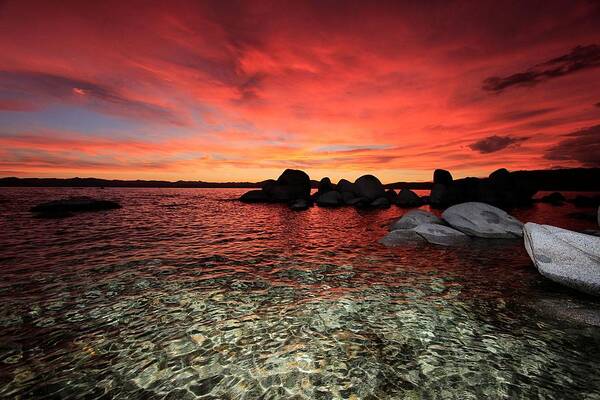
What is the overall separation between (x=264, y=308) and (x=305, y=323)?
1.08 metres

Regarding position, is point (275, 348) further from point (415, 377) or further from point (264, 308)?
point (415, 377)

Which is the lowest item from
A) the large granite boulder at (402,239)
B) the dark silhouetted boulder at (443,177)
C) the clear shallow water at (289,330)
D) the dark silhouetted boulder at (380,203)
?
the clear shallow water at (289,330)

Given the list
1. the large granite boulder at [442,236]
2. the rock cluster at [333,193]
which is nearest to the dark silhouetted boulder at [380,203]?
the rock cluster at [333,193]

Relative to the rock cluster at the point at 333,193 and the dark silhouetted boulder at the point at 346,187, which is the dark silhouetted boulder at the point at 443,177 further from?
the dark silhouetted boulder at the point at 346,187

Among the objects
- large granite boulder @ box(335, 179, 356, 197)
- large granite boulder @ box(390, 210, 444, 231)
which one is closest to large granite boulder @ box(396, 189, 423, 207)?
large granite boulder @ box(335, 179, 356, 197)

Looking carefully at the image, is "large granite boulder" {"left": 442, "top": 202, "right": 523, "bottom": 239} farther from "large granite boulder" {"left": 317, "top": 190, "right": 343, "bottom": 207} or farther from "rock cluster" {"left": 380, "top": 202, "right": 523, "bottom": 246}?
"large granite boulder" {"left": 317, "top": 190, "right": 343, "bottom": 207}

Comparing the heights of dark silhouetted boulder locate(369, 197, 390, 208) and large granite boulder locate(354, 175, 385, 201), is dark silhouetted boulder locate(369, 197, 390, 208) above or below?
below

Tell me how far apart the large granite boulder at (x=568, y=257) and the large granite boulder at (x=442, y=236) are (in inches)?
187

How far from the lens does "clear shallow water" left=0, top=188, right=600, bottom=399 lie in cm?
340

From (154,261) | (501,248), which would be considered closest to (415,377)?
A: (154,261)

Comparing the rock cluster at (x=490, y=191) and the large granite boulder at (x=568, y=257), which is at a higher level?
the rock cluster at (x=490, y=191)

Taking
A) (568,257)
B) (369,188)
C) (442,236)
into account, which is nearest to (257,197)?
(369,188)

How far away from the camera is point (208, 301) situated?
19.4 feet

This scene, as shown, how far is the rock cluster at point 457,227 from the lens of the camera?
12.4 metres
